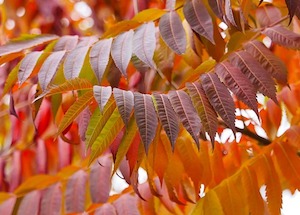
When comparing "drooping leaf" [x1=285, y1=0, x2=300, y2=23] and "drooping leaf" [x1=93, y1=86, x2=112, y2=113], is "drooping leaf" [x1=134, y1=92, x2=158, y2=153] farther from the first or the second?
"drooping leaf" [x1=285, y1=0, x2=300, y2=23]

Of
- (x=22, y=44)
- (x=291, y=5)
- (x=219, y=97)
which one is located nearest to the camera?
(x=291, y=5)

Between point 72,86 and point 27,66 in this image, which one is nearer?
point 72,86

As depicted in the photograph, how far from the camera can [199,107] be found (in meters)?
1.02

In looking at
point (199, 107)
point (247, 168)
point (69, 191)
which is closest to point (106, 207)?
point (69, 191)

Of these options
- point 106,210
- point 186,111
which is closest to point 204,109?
point 186,111

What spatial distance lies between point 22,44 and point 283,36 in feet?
1.63

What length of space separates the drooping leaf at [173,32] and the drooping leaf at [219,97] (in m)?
0.07

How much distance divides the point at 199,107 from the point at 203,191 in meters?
0.36

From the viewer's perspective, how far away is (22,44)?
4.22 ft

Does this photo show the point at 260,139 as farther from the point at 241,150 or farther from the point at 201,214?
the point at 201,214

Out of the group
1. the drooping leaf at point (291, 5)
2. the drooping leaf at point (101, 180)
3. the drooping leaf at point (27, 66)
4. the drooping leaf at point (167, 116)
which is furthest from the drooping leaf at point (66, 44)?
the drooping leaf at point (291, 5)

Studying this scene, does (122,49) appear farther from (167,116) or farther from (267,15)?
(267,15)

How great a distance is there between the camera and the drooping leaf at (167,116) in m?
0.93

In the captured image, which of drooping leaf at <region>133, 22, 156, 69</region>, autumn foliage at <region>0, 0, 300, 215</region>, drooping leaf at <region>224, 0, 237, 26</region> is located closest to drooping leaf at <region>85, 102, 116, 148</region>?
autumn foliage at <region>0, 0, 300, 215</region>
